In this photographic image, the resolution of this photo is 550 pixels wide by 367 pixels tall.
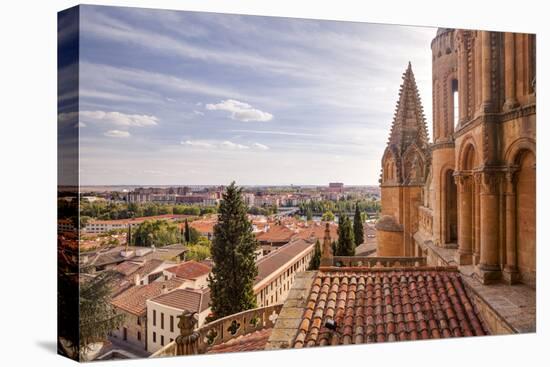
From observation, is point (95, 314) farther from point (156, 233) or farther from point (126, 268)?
point (156, 233)

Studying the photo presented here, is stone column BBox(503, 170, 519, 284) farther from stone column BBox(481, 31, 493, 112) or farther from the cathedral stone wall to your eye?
stone column BBox(481, 31, 493, 112)

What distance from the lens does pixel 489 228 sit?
663cm

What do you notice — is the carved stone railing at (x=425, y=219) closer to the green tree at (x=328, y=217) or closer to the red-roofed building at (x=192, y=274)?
the green tree at (x=328, y=217)

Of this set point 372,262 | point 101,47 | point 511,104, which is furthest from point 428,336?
point 101,47

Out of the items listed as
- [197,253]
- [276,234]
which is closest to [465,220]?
[276,234]

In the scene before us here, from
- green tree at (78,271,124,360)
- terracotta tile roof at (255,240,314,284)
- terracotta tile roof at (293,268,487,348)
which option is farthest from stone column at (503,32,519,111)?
green tree at (78,271,124,360)

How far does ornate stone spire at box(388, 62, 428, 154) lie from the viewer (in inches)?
276

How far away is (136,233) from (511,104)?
554 cm

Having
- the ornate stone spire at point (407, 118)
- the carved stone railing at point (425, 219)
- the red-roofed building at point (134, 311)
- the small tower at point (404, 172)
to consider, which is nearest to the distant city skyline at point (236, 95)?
the ornate stone spire at point (407, 118)

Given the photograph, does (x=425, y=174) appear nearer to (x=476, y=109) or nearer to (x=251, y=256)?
(x=476, y=109)

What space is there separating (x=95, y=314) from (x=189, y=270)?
126 cm

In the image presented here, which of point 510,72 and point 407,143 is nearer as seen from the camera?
point 510,72

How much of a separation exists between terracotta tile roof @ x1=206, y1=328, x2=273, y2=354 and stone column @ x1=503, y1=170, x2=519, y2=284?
3642mm

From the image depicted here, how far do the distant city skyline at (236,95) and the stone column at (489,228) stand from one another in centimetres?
164
